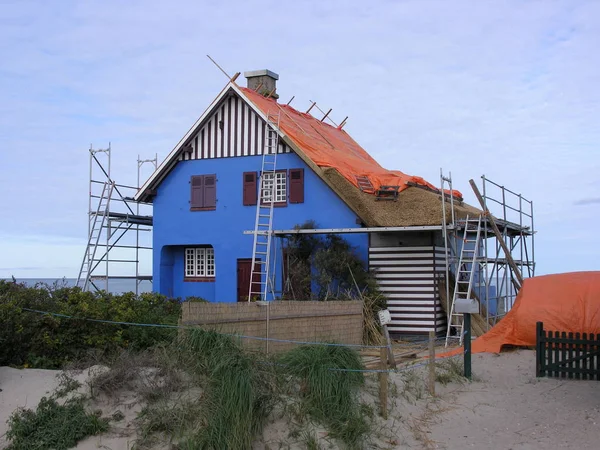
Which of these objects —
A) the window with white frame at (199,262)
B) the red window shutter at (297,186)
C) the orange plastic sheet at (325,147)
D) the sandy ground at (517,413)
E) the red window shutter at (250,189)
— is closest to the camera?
the sandy ground at (517,413)

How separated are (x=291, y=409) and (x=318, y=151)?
1415cm

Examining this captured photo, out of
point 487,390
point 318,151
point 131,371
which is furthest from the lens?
point 318,151

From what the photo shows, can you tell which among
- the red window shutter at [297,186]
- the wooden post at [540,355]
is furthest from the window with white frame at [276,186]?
the wooden post at [540,355]

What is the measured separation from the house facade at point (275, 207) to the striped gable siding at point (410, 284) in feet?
0.09

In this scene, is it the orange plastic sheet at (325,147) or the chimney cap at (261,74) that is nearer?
the orange plastic sheet at (325,147)

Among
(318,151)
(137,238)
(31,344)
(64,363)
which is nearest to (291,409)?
(64,363)

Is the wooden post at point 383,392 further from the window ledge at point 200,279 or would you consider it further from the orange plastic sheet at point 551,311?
the window ledge at point 200,279

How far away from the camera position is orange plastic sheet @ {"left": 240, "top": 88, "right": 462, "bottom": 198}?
22469mm

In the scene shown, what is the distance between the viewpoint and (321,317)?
15664 mm

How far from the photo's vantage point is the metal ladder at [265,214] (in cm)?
2181

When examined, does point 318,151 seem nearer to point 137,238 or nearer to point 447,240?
point 447,240

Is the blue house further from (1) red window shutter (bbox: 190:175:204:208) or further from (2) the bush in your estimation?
(2) the bush

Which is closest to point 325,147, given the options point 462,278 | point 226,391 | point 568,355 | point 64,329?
point 462,278

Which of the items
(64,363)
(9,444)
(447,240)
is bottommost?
(9,444)
